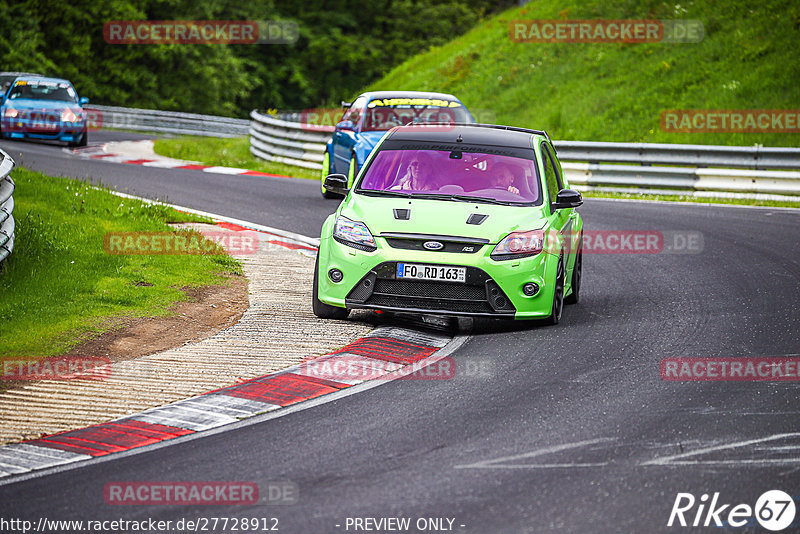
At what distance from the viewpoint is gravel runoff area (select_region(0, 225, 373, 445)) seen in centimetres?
695

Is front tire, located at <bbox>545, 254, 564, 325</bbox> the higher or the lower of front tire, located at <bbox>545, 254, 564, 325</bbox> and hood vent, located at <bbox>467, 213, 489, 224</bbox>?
the lower

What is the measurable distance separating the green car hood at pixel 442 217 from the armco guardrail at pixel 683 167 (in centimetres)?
1198

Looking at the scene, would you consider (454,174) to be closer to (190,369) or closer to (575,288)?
(575,288)

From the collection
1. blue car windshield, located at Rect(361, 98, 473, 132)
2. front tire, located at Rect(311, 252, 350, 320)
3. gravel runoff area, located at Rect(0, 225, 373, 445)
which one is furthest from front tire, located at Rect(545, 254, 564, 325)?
blue car windshield, located at Rect(361, 98, 473, 132)

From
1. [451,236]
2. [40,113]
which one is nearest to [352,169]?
[451,236]

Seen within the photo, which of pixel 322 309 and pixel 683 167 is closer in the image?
pixel 322 309

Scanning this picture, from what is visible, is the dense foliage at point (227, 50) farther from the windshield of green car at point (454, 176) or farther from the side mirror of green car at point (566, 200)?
the side mirror of green car at point (566, 200)

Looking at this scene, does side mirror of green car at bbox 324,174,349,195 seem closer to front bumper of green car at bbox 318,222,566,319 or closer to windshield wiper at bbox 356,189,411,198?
windshield wiper at bbox 356,189,411,198

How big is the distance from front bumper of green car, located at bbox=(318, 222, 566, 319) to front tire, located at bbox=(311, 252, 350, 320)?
0.24 meters

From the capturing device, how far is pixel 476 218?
31.6ft

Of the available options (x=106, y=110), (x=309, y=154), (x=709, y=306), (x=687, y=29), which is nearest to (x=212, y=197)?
(x=309, y=154)

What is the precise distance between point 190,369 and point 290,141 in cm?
1874

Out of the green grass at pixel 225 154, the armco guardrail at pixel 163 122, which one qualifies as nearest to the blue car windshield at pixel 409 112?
the green grass at pixel 225 154

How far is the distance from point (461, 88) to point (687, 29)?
7.61m
